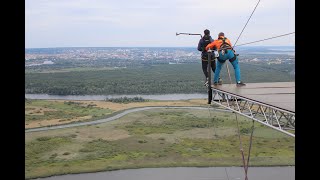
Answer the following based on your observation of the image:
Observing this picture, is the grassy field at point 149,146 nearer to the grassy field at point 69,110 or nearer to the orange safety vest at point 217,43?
the grassy field at point 69,110

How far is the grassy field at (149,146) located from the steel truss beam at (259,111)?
50.2ft

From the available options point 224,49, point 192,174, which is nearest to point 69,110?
point 192,174

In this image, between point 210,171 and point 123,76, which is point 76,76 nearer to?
point 123,76

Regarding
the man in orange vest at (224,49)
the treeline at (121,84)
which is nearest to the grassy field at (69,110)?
the treeline at (121,84)

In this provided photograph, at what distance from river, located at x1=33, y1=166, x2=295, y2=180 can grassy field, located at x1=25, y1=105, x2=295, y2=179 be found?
2.04 ft

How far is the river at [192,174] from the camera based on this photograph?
21.4 meters

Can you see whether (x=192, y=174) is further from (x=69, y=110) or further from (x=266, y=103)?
(x=69, y=110)

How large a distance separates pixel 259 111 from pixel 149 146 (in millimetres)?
21243

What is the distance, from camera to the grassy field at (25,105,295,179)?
2430 cm

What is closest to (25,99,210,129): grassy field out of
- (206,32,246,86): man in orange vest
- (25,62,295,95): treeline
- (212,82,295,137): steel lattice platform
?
(25,62,295,95): treeline
